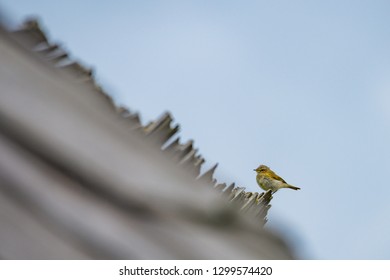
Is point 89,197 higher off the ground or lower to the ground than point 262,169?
lower

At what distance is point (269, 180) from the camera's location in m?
13.3

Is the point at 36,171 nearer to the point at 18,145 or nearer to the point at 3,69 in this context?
the point at 18,145

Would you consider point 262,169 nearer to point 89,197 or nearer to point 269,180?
point 269,180

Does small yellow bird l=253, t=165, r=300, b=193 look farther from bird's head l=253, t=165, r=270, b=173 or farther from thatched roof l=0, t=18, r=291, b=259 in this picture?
thatched roof l=0, t=18, r=291, b=259

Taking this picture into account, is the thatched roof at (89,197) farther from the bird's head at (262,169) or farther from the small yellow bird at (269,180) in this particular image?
the bird's head at (262,169)

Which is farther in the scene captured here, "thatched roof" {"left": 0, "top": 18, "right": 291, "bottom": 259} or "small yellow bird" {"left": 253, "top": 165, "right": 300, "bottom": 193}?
"small yellow bird" {"left": 253, "top": 165, "right": 300, "bottom": 193}

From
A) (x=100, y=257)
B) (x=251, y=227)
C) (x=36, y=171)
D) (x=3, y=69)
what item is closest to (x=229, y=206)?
(x=251, y=227)

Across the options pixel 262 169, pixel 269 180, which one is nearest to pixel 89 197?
pixel 269 180

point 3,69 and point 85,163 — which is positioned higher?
point 3,69

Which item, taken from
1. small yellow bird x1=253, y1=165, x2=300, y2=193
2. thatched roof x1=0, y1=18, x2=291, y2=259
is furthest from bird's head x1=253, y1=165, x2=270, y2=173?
thatched roof x1=0, y1=18, x2=291, y2=259

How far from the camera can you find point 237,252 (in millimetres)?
1007

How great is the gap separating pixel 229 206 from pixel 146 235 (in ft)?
0.51

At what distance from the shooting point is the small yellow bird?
523 inches

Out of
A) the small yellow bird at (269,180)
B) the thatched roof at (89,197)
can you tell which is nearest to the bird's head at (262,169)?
the small yellow bird at (269,180)
